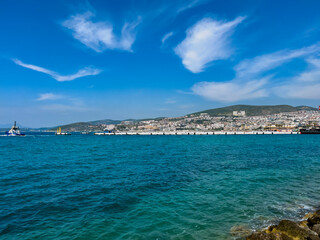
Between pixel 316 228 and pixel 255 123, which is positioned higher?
pixel 255 123

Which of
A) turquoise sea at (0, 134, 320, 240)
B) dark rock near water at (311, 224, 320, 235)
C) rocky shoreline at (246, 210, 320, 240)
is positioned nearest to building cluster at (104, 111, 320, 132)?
turquoise sea at (0, 134, 320, 240)

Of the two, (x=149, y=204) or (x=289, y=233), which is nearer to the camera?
(x=289, y=233)

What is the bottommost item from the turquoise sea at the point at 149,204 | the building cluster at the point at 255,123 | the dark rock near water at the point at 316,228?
the turquoise sea at the point at 149,204

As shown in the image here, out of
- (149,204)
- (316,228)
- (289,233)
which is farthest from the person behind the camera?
(149,204)

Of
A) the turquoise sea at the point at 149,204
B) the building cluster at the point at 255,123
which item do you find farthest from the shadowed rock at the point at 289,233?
the building cluster at the point at 255,123

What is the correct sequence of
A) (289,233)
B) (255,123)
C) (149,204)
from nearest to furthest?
1. (289,233)
2. (149,204)
3. (255,123)

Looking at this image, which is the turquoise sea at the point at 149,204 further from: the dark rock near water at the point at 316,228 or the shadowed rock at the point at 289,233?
the dark rock near water at the point at 316,228

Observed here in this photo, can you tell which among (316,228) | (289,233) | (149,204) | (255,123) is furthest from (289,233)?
(255,123)

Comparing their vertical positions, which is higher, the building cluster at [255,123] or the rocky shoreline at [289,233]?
the building cluster at [255,123]

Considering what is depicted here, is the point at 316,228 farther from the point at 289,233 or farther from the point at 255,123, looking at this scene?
the point at 255,123

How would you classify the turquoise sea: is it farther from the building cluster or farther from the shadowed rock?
the building cluster

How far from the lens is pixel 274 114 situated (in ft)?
593

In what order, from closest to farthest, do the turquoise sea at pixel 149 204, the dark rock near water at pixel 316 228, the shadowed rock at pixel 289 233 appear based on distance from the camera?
the shadowed rock at pixel 289 233 → the dark rock near water at pixel 316 228 → the turquoise sea at pixel 149 204

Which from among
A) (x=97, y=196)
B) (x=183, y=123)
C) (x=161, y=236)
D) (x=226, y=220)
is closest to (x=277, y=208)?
(x=226, y=220)
